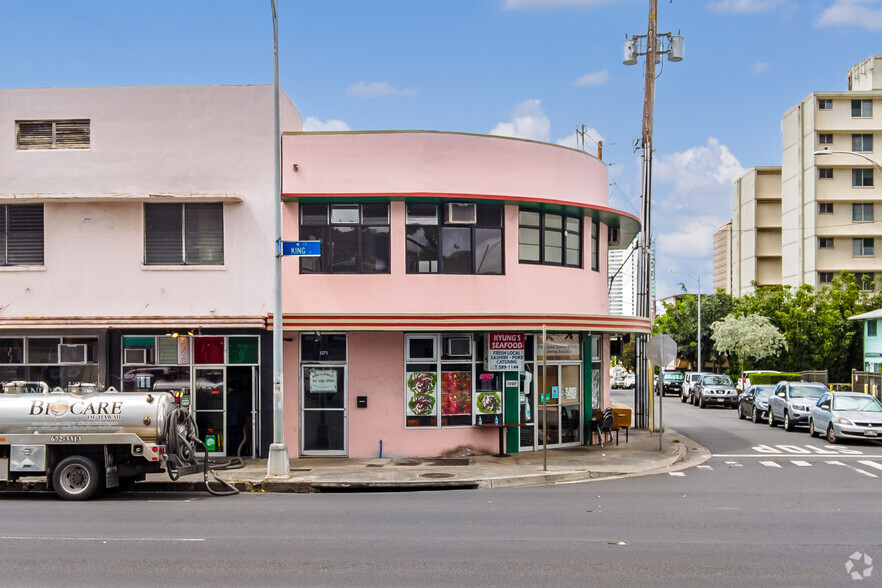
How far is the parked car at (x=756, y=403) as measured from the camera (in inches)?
1265

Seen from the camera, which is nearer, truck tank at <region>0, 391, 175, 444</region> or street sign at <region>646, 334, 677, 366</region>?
truck tank at <region>0, 391, 175, 444</region>

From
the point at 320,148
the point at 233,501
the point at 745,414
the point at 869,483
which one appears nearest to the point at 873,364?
the point at 745,414

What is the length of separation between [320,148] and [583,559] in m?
12.2

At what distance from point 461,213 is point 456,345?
9.56 ft

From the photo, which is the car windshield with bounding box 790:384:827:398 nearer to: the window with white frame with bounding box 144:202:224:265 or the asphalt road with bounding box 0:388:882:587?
the asphalt road with bounding box 0:388:882:587

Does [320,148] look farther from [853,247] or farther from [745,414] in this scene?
[853,247]

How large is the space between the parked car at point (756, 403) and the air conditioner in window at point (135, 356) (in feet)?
73.2

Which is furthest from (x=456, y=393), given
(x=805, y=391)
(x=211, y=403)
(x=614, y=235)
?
(x=805, y=391)

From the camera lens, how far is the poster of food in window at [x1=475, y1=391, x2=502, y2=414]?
770 inches

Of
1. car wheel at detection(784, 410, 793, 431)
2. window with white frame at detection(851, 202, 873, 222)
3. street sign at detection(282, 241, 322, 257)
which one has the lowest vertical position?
car wheel at detection(784, 410, 793, 431)

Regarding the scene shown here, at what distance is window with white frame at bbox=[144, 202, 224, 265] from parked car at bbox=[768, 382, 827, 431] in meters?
18.6

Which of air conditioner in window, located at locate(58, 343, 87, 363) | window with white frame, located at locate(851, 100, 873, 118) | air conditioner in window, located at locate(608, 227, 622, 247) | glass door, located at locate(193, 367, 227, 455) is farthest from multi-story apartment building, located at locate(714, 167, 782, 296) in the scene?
air conditioner in window, located at locate(58, 343, 87, 363)

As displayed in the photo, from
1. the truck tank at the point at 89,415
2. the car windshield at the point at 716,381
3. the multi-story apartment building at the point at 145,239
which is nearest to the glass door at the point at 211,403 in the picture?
the multi-story apartment building at the point at 145,239

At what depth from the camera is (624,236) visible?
82.4 feet
